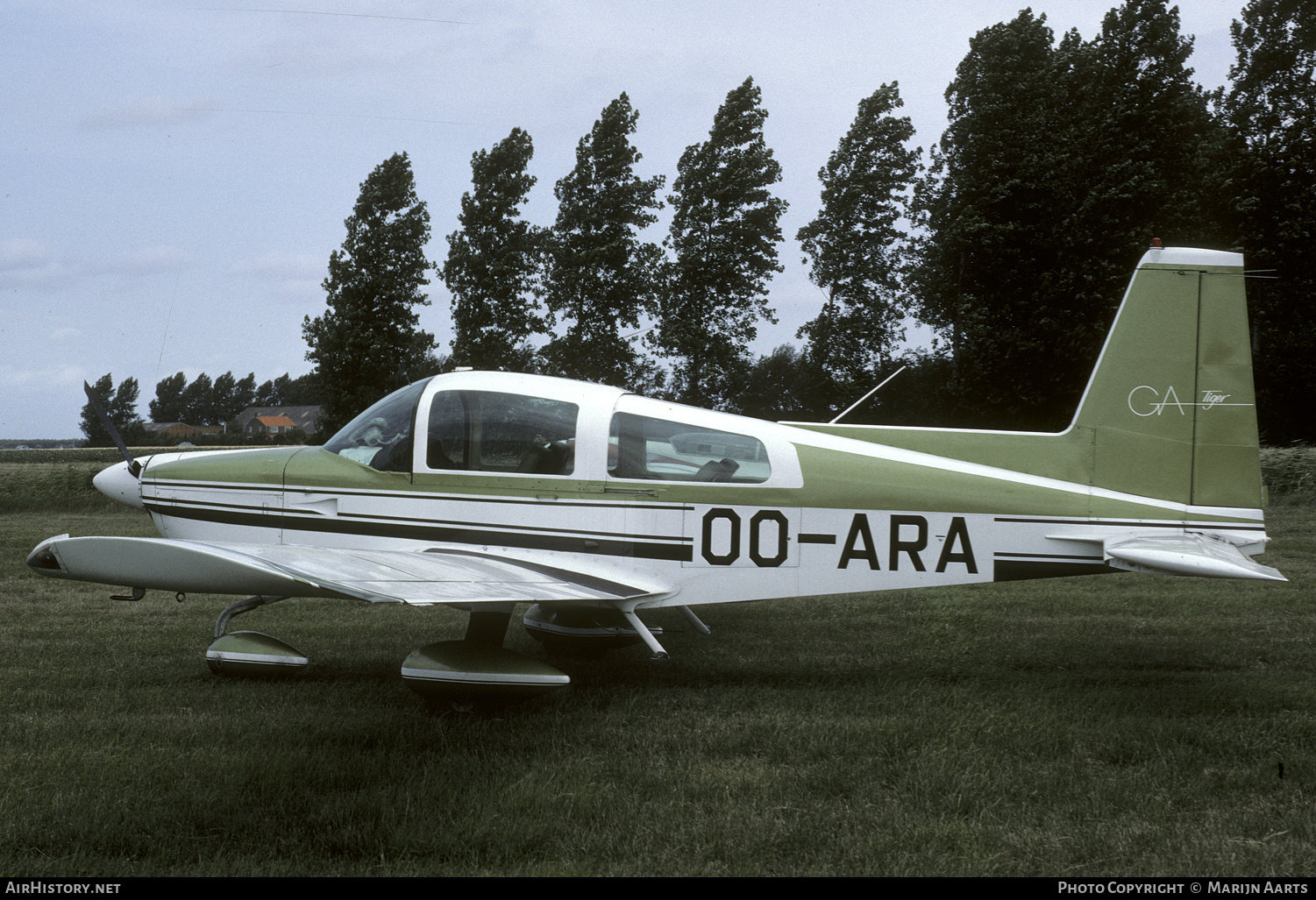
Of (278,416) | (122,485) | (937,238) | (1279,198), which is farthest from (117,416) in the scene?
(278,416)

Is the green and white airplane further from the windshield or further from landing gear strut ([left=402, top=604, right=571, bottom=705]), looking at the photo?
landing gear strut ([left=402, top=604, right=571, bottom=705])

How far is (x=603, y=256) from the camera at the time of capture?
105ft

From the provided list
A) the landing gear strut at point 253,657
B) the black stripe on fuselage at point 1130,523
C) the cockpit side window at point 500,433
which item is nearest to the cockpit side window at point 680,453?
the cockpit side window at point 500,433

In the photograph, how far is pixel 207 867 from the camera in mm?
3480

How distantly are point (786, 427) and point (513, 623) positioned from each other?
3641mm

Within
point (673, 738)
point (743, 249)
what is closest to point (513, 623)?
point (673, 738)

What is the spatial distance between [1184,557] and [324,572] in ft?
15.2

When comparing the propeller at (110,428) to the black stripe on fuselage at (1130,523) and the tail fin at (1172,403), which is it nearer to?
the black stripe on fuselage at (1130,523)

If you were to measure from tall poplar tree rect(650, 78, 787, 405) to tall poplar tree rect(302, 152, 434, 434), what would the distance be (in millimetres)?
9374

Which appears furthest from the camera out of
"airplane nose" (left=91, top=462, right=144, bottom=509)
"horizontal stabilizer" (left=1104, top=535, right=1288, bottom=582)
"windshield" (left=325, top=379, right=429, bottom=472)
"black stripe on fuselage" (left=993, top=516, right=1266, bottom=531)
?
"airplane nose" (left=91, top=462, right=144, bottom=509)

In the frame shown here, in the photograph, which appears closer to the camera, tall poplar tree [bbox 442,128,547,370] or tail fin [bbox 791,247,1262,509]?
tail fin [bbox 791,247,1262,509]

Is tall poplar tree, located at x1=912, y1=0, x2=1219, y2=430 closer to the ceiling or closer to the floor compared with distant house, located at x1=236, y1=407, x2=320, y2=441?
closer to the ceiling

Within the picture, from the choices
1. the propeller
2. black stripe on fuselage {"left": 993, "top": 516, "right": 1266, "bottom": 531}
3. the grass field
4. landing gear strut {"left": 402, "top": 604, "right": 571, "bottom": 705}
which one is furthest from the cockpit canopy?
the propeller

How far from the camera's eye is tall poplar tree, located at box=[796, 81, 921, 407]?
3416 centimetres
